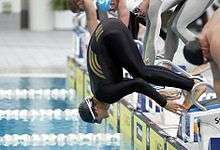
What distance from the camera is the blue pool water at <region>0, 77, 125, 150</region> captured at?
601 cm

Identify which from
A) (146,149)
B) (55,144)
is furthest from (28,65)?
(146,149)

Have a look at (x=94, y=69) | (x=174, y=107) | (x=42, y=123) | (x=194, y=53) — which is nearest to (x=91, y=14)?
(x=94, y=69)

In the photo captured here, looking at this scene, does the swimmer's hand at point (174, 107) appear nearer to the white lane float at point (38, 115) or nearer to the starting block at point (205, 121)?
the starting block at point (205, 121)

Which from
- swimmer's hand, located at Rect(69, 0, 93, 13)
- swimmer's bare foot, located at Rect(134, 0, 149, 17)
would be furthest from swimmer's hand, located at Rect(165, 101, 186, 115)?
swimmer's bare foot, located at Rect(134, 0, 149, 17)

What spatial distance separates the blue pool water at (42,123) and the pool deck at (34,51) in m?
0.66

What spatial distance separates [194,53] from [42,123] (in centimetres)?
310

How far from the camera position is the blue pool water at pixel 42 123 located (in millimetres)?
6008

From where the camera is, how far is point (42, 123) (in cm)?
699

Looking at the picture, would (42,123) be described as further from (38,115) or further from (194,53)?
(194,53)

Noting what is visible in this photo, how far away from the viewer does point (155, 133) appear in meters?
5.12

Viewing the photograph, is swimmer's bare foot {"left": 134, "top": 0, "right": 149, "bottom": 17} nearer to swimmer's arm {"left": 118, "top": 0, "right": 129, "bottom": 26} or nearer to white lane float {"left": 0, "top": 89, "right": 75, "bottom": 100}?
swimmer's arm {"left": 118, "top": 0, "right": 129, "bottom": 26}

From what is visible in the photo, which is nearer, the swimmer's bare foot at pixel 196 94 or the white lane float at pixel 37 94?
the swimmer's bare foot at pixel 196 94

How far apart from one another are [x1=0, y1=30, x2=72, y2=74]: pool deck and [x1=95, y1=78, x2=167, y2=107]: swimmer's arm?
5976 mm

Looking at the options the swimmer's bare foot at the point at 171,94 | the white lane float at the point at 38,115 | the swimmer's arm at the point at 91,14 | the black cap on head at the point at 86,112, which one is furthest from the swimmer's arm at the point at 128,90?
the white lane float at the point at 38,115
